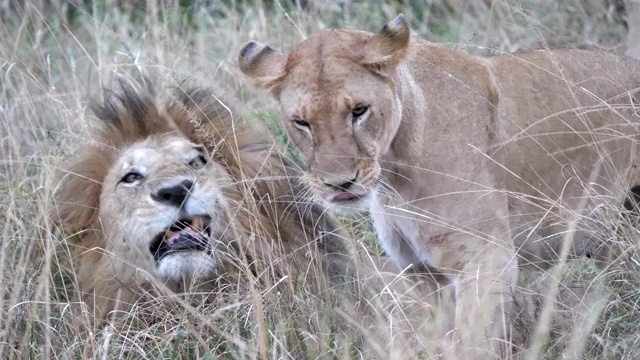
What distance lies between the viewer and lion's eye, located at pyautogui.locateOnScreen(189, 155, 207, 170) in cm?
347

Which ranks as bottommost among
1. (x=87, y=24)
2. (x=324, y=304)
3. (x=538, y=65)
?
(x=87, y=24)

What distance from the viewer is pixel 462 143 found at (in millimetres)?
3088

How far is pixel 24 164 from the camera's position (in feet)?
14.1

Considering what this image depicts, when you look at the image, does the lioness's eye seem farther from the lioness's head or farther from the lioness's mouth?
the lioness's mouth

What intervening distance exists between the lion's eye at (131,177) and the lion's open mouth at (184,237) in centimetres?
23

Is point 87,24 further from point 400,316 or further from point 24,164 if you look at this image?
point 400,316

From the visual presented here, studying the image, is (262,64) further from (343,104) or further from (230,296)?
(230,296)

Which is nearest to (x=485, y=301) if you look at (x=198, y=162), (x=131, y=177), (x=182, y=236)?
(x=182, y=236)

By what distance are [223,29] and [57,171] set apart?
2.14 metres

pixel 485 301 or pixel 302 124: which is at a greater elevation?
pixel 302 124

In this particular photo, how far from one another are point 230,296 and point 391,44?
0.84 meters

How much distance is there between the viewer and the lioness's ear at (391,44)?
2.90 meters

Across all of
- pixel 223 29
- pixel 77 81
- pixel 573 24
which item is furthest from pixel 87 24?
pixel 573 24

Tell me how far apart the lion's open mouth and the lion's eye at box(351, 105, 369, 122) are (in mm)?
640
